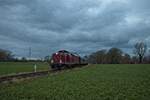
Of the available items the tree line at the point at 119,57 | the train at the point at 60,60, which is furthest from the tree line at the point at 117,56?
the train at the point at 60,60

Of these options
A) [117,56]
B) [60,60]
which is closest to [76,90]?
[60,60]

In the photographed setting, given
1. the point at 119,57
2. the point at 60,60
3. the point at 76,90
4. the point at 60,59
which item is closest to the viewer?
the point at 76,90

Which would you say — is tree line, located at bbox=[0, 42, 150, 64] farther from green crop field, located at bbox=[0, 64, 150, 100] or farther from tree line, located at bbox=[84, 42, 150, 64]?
green crop field, located at bbox=[0, 64, 150, 100]

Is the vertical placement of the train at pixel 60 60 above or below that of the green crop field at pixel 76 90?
above

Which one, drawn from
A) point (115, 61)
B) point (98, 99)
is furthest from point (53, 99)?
point (115, 61)

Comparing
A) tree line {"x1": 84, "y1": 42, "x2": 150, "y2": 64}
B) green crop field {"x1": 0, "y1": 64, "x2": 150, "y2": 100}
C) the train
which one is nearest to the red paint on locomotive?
the train

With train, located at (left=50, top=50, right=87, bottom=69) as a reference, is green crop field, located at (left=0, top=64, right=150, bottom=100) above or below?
below

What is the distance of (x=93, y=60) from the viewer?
170875mm

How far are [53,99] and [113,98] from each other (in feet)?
9.92

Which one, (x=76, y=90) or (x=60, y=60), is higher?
(x=60, y=60)

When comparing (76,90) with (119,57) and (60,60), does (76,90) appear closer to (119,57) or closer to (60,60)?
(60,60)

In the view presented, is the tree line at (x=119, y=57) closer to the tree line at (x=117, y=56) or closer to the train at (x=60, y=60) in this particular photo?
the tree line at (x=117, y=56)

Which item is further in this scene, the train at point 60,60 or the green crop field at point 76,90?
the train at point 60,60

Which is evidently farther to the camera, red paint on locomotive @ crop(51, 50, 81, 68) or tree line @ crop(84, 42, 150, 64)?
tree line @ crop(84, 42, 150, 64)
